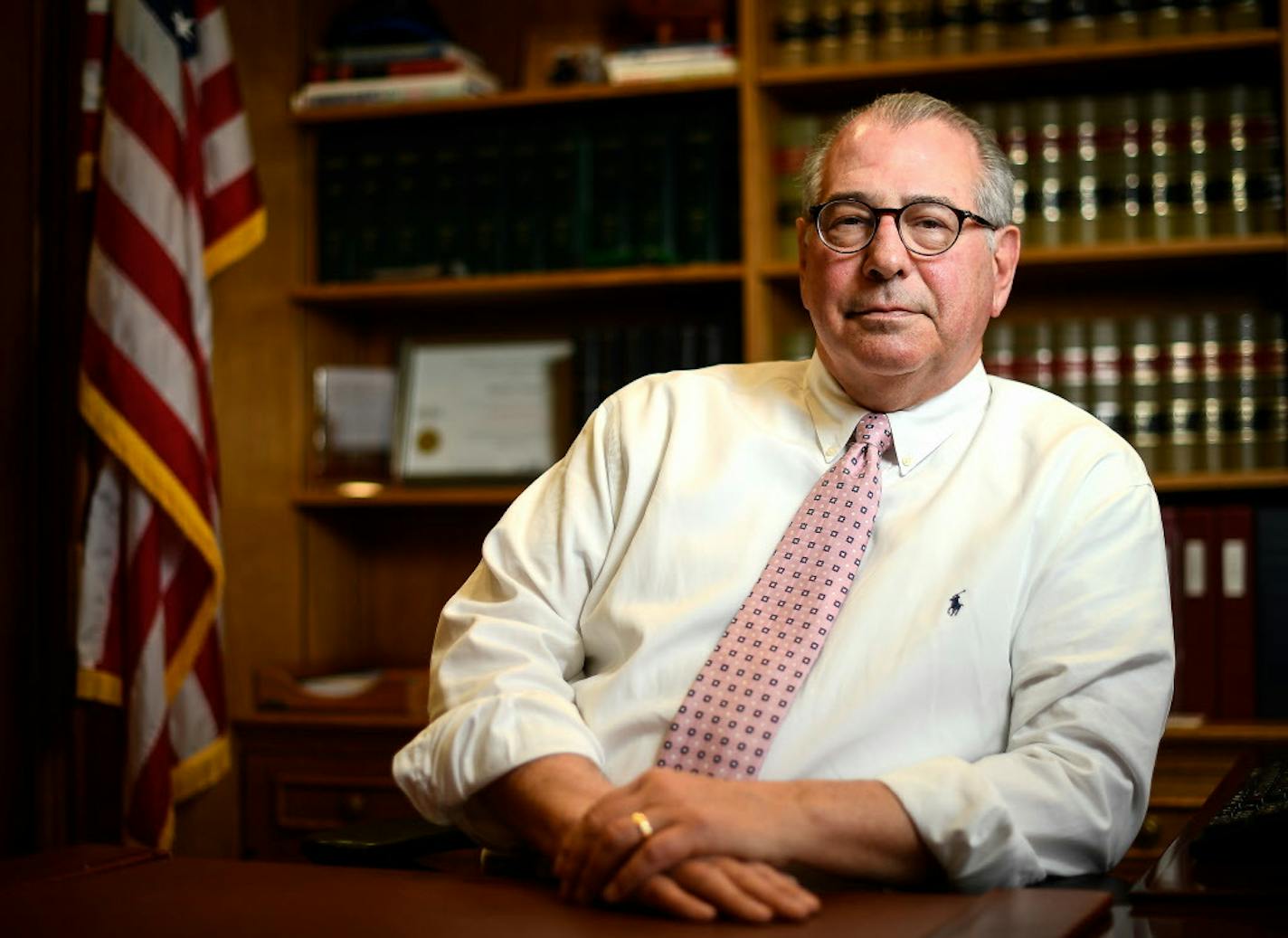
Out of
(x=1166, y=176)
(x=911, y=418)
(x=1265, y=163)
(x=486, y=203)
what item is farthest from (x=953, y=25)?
(x=911, y=418)

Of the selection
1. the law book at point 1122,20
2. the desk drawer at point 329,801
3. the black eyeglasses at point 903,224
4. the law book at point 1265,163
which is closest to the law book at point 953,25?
the law book at point 1122,20

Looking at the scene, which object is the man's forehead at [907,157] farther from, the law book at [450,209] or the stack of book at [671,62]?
the law book at [450,209]

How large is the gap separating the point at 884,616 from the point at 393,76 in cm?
208

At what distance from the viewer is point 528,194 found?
3.13 meters

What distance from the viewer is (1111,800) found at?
1369 mm

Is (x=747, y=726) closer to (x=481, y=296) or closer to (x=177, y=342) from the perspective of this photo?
(x=177, y=342)

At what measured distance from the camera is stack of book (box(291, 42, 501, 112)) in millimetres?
3119

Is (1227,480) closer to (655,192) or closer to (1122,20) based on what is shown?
(1122,20)

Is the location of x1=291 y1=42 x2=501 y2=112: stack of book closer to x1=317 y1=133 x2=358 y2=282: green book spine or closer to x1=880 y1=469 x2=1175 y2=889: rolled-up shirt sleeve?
x1=317 y1=133 x2=358 y2=282: green book spine

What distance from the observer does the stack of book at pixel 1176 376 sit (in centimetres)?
277

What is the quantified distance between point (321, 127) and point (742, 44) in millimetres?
1000

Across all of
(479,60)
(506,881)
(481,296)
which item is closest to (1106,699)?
(506,881)

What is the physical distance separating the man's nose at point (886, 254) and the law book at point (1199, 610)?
1.38 m

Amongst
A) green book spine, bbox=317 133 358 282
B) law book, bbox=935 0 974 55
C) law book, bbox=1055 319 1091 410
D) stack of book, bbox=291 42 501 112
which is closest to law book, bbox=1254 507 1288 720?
law book, bbox=1055 319 1091 410
